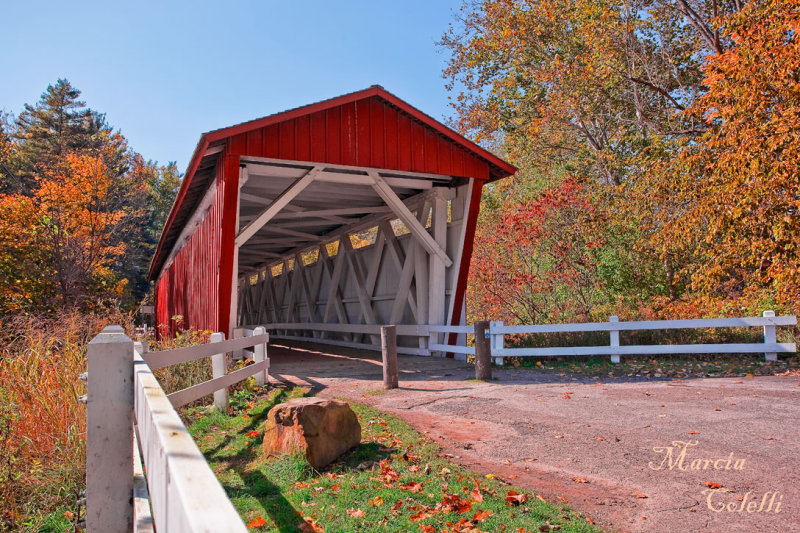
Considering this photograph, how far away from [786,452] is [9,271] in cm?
1795

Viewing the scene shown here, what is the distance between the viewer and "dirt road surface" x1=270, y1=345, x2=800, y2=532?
3502 mm

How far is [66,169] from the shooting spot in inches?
1098

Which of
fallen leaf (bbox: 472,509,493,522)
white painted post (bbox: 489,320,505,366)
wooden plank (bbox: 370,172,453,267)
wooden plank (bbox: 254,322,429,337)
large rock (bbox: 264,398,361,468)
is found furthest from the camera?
wooden plank (bbox: 254,322,429,337)

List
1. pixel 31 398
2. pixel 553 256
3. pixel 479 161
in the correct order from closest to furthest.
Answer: pixel 31 398 → pixel 479 161 → pixel 553 256

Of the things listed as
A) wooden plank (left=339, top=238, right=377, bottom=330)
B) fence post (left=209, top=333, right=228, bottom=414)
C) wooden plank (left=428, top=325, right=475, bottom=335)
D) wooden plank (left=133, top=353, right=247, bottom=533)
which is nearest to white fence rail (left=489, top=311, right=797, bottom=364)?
wooden plank (left=428, top=325, right=475, bottom=335)

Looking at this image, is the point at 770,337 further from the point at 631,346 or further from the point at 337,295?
the point at 337,295

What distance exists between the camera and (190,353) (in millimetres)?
5891

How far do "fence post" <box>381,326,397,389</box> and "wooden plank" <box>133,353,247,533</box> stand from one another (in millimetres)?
5945

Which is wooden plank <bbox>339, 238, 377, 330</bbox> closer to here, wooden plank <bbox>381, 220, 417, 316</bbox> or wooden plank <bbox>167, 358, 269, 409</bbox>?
wooden plank <bbox>381, 220, 417, 316</bbox>

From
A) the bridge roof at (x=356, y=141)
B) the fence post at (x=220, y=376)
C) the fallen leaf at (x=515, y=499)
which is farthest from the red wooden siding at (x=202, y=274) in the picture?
the fallen leaf at (x=515, y=499)

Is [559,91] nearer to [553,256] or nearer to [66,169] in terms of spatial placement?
[553,256]

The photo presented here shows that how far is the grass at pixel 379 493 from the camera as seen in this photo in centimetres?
338

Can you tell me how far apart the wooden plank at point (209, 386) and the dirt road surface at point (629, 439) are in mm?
822

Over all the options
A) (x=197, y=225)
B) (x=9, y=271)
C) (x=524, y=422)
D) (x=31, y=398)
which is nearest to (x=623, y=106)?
(x=197, y=225)
